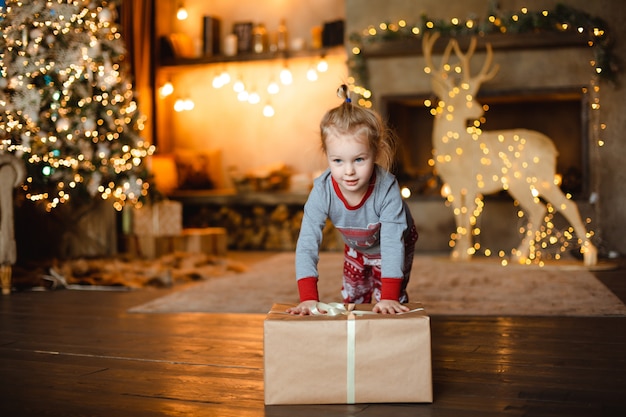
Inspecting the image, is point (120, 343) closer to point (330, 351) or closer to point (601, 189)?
point (330, 351)

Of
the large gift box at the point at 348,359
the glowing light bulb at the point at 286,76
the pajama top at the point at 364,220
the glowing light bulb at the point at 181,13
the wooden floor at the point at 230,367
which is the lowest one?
the wooden floor at the point at 230,367

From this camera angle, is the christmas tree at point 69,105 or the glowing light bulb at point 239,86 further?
the glowing light bulb at point 239,86

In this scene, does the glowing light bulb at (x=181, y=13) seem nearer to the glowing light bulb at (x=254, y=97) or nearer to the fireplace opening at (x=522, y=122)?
the glowing light bulb at (x=254, y=97)

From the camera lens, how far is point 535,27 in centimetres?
491

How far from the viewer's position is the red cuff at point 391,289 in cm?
192

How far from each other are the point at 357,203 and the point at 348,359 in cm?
52

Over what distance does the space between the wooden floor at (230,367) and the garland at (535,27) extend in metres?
2.69

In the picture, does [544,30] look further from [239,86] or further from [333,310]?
[333,310]

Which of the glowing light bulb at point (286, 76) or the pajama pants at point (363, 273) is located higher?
the glowing light bulb at point (286, 76)

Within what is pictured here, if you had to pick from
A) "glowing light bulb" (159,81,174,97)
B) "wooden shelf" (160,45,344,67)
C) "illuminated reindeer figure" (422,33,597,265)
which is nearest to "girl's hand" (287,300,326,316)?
"illuminated reindeer figure" (422,33,597,265)

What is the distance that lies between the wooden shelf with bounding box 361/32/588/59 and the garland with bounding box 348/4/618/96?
3cm

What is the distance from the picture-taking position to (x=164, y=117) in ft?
22.0

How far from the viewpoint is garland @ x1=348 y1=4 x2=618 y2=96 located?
16.0 feet

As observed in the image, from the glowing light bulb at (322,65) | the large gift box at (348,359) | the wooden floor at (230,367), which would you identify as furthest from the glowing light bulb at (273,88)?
the large gift box at (348,359)
